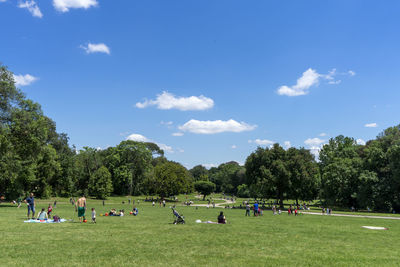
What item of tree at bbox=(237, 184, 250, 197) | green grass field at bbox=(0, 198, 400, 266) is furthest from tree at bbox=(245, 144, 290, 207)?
tree at bbox=(237, 184, 250, 197)

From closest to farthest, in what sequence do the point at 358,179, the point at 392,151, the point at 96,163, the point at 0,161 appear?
the point at 0,161, the point at 392,151, the point at 358,179, the point at 96,163

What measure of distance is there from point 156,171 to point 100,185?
15772 mm

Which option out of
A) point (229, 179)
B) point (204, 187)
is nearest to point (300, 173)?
point (204, 187)

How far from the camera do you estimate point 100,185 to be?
3039 inches

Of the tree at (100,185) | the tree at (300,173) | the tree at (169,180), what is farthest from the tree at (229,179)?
the tree at (300,173)

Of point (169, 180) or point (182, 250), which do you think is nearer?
point (182, 250)

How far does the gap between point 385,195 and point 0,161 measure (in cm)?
6273

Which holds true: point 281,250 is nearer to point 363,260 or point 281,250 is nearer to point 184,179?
point 363,260

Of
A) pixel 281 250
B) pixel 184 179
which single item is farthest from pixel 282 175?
pixel 281 250

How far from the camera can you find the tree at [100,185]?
76.3m

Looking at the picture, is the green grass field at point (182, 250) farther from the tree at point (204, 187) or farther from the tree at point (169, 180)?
the tree at point (204, 187)

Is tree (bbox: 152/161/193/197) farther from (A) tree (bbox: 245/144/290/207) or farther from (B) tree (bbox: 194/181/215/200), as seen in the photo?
(A) tree (bbox: 245/144/290/207)

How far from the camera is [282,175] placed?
52312 mm

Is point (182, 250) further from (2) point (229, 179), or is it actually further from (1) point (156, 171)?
(2) point (229, 179)
